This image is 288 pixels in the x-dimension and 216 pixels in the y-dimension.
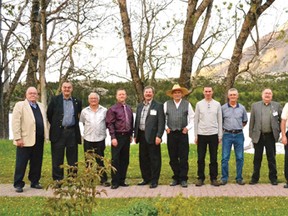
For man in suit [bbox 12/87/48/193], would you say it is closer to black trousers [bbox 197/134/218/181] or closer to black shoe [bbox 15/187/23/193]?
black shoe [bbox 15/187/23/193]

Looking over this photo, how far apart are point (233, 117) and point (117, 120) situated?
6.83 feet

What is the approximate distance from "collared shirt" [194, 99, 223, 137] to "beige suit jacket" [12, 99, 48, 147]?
2.89 metres

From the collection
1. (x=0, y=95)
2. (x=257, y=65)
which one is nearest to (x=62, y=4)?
(x=0, y=95)

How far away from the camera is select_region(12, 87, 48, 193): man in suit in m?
9.33

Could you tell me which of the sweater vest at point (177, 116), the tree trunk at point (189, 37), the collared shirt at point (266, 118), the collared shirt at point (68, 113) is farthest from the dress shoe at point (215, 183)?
the tree trunk at point (189, 37)

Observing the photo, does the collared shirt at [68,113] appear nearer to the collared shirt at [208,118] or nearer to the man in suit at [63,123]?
the man in suit at [63,123]

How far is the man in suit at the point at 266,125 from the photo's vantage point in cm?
964

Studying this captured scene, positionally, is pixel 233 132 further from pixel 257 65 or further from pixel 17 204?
pixel 257 65

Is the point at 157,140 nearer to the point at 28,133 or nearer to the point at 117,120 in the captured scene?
the point at 117,120

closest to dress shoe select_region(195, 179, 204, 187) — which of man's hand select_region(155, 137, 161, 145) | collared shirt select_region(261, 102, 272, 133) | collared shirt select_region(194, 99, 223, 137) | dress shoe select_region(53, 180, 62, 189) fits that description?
collared shirt select_region(194, 99, 223, 137)

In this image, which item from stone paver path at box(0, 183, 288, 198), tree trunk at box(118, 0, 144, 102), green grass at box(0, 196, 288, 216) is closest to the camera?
green grass at box(0, 196, 288, 216)

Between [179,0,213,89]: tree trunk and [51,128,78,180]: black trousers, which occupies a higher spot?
[179,0,213,89]: tree trunk

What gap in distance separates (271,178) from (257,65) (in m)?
7.05

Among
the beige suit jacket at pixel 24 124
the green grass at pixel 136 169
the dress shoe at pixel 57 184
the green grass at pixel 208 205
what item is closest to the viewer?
the dress shoe at pixel 57 184
